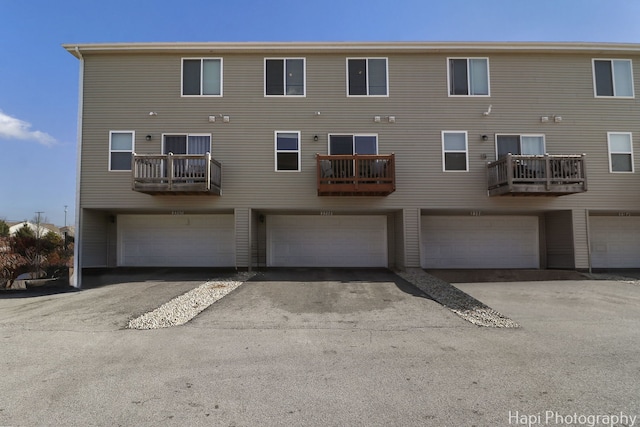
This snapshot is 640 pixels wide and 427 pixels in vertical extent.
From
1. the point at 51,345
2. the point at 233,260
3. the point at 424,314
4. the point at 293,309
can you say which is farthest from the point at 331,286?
the point at 51,345

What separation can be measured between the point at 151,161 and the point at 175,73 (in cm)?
361

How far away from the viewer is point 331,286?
392 inches

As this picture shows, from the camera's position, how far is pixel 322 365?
4566 millimetres

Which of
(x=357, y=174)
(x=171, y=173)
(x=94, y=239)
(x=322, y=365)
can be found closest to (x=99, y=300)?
(x=171, y=173)

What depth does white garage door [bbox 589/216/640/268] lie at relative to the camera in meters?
13.6

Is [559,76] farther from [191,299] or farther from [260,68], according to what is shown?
[191,299]

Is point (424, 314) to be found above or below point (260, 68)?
below

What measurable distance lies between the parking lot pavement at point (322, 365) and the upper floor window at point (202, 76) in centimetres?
792

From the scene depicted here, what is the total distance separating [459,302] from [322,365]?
4.55m

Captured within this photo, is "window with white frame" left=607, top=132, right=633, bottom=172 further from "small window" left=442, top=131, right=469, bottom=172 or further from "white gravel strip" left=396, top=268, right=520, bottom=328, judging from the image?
"white gravel strip" left=396, top=268, right=520, bottom=328

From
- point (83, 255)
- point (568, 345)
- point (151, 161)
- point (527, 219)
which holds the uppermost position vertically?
point (151, 161)

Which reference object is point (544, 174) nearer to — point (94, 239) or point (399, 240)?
point (399, 240)

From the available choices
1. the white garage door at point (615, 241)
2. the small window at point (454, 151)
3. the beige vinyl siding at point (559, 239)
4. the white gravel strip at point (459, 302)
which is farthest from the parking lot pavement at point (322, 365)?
the white garage door at point (615, 241)

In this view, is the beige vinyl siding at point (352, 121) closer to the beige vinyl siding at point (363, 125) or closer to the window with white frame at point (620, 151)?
the beige vinyl siding at point (363, 125)
